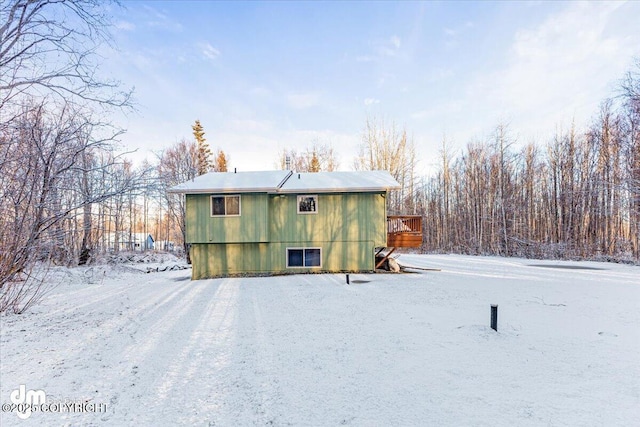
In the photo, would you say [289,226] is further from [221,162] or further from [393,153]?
[221,162]

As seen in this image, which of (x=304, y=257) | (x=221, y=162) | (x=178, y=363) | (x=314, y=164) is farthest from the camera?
(x=221, y=162)

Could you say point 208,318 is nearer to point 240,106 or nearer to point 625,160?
point 240,106

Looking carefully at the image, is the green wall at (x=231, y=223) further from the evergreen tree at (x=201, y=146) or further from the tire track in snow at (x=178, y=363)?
the evergreen tree at (x=201, y=146)

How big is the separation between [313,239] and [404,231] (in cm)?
397

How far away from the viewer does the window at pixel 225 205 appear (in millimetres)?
11398

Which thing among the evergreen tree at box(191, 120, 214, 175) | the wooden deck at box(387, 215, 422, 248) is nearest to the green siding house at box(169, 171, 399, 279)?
the wooden deck at box(387, 215, 422, 248)

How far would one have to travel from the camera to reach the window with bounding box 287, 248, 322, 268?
11.7 m

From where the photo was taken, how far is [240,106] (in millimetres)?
17656

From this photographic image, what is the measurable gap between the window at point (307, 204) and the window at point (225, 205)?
2.63 m

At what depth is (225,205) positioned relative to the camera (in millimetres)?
11438

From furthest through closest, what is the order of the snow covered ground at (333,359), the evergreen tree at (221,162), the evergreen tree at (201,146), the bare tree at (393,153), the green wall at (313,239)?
the evergreen tree at (221,162)
the evergreen tree at (201,146)
the bare tree at (393,153)
the green wall at (313,239)
the snow covered ground at (333,359)

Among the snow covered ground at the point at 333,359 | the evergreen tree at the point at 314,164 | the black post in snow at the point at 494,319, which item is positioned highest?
the evergreen tree at the point at 314,164

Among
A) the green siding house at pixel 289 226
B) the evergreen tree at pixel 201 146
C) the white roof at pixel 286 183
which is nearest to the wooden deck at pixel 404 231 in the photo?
the green siding house at pixel 289 226

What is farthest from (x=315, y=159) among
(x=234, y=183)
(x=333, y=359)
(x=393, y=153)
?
(x=333, y=359)
